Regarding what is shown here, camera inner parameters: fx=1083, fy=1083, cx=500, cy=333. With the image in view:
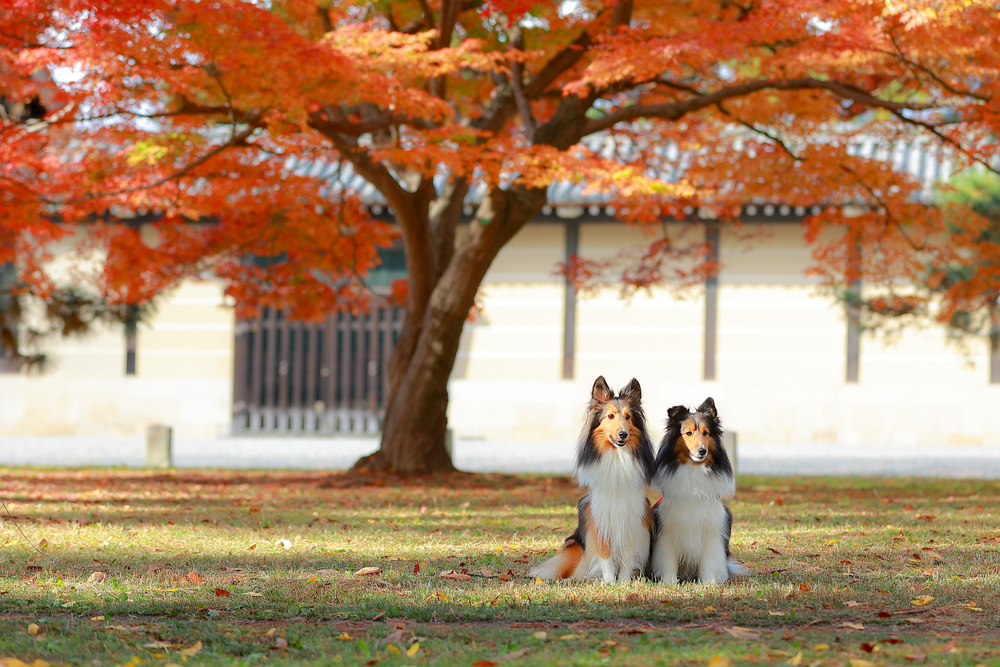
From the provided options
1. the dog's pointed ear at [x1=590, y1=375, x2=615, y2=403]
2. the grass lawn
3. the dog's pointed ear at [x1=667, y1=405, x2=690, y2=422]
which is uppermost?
the dog's pointed ear at [x1=590, y1=375, x2=615, y2=403]

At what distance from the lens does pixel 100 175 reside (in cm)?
1094

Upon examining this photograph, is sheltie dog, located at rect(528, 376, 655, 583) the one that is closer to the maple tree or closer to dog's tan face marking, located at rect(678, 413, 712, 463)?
dog's tan face marking, located at rect(678, 413, 712, 463)

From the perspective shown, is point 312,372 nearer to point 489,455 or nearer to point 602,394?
point 489,455

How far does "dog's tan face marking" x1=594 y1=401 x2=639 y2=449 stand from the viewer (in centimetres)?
484

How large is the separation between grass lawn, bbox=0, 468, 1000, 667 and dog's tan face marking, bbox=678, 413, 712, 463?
62 cm

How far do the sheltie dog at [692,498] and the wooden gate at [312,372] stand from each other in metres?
14.0

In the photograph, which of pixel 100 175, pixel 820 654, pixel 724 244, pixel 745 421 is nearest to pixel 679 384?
pixel 745 421

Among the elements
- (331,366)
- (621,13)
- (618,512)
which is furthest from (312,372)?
(618,512)

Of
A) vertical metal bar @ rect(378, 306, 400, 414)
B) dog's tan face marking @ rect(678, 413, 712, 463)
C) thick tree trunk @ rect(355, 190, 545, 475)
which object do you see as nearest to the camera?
dog's tan face marking @ rect(678, 413, 712, 463)

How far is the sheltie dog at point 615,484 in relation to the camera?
4891 millimetres

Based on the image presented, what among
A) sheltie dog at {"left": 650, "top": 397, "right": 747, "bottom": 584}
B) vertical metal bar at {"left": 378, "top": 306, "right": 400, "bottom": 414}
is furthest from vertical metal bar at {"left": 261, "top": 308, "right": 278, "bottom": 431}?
sheltie dog at {"left": 650, "top": 397, "right": 747, "bottom": 584}

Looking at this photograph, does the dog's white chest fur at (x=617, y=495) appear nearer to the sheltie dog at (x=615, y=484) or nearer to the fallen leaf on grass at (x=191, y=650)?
the sheltie dog at (x=615, y=484)

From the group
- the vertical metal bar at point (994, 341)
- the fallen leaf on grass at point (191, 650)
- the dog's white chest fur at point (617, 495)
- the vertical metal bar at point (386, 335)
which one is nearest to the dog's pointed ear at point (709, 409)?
the dog's white chest fur at point (617, 495)

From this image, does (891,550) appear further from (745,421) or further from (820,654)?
(745,421)
